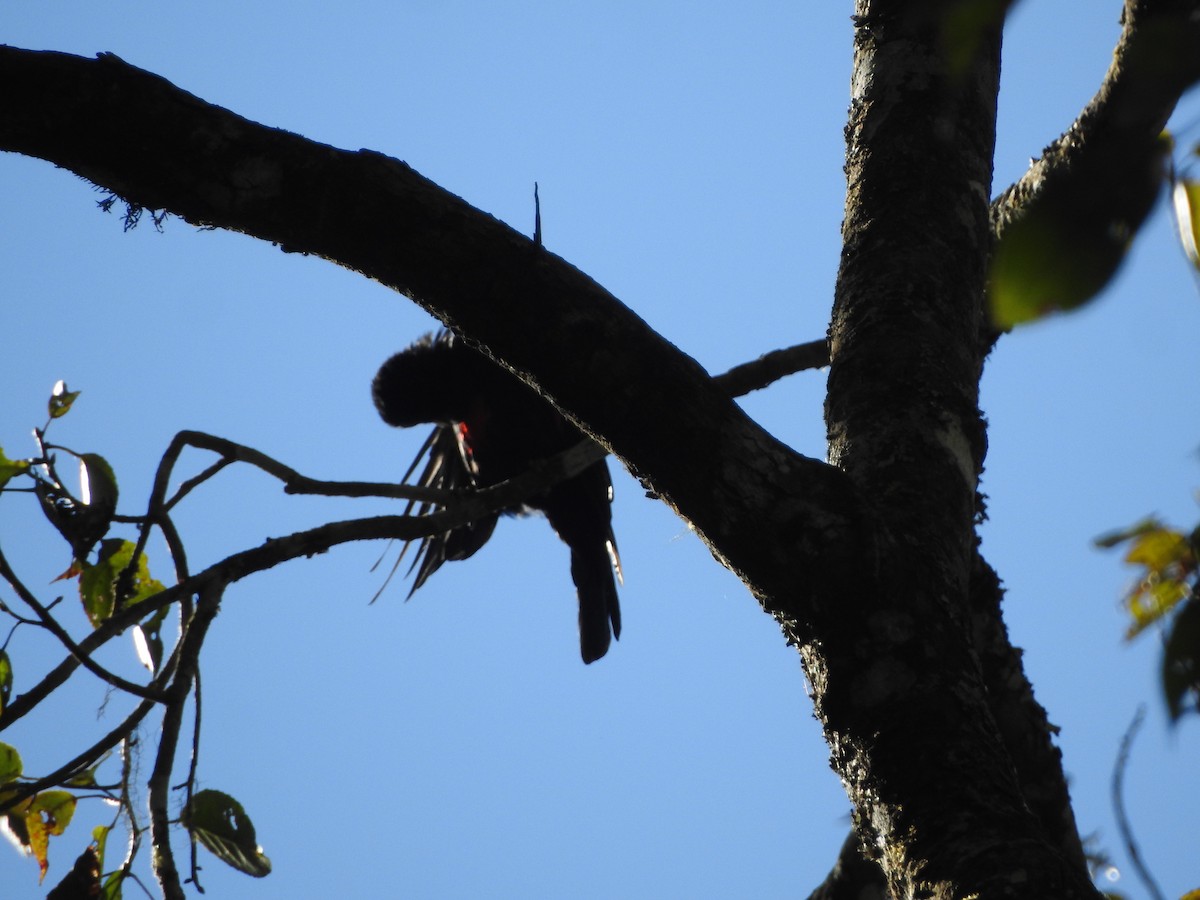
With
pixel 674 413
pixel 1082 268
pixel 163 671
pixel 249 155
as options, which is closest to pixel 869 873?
pixel 674 413

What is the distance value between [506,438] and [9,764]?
237 cm

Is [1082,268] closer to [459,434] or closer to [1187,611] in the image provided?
[1187,611]

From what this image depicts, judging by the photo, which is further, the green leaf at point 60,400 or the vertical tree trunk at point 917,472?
the green leaf at point 60,400

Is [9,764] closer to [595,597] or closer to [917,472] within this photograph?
[917,472]

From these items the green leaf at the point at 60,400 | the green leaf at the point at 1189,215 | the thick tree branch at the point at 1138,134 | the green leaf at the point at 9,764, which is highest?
the green leaf at the point at 60,400

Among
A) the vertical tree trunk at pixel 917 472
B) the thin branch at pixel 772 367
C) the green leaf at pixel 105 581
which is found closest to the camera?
the vertical tree trunk at pixel 917 472

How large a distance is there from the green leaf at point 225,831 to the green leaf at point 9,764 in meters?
0.26

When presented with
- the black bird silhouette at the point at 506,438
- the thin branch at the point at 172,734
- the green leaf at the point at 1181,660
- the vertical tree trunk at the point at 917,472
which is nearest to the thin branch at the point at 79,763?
the thin branch at the point at 172,734

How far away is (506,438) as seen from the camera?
3820mm

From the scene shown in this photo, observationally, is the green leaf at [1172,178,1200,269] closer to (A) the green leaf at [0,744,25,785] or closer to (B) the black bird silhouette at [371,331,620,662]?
(A) the green leaf at [0,744,25,785]

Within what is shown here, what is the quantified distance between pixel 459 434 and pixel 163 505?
2.33 metres

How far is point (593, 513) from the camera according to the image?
3826 millimetres

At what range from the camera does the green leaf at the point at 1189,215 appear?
1.97 feet

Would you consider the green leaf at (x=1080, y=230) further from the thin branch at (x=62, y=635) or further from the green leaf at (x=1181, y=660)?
the thin branch at (x=62, y=635)
